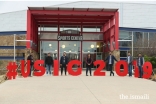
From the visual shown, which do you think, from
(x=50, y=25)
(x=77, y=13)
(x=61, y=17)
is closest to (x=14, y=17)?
(x=50, y=25)

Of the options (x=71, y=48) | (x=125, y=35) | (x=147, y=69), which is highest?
(x=125, y=35)

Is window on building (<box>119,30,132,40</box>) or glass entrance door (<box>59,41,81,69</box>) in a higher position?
window on building (<box>119,30,132,40</box>)

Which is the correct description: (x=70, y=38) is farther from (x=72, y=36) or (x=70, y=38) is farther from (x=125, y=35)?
(x=125, y=35)

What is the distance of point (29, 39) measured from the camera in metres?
22.1

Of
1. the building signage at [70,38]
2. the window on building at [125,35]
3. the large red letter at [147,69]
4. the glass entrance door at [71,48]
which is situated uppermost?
the window on building at [125,35]

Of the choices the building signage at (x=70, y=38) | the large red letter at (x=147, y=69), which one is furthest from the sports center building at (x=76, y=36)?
the large red letter at (x=147, y=69)

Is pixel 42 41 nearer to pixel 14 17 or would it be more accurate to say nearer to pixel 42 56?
pixel 42 56

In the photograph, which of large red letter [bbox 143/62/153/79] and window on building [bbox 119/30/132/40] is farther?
window on building [bbox 119/30/132/40]

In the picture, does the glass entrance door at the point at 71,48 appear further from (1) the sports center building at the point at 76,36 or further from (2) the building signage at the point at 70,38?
(2) the building signage at the point at 70,38

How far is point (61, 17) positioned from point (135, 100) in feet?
63.1

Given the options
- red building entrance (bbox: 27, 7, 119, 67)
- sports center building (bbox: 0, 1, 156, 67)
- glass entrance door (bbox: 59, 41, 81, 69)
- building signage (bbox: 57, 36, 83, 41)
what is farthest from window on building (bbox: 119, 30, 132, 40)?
glass entrance door (bbox: 59, 41, 81, 69)

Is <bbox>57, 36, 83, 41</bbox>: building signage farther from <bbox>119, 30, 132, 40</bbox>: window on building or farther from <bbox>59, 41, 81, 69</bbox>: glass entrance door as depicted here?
<bbox>119, 30, 132, 40</bbox>: window on building

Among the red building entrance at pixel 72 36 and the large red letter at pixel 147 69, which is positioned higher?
the red building entrance at pixel 72 36

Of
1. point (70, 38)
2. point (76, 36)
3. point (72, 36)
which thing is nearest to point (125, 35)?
point (76, 36)
